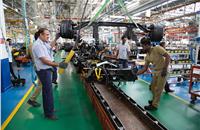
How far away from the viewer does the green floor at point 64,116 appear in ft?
10.5

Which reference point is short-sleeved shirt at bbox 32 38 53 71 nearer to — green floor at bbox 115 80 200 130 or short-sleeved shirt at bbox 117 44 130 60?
green floor at bbox 115 80 200 130

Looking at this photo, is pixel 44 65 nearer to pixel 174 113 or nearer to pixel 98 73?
pixel 98 73

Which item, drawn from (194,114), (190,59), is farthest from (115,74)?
(190,59)

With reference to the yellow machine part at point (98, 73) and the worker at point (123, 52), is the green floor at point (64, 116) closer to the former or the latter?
the yellow machine part at point (98, 73)

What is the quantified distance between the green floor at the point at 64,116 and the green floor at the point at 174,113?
1.31 m

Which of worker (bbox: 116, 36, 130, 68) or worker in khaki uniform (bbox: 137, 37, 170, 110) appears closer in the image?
worker in khaki uniform (bbox: 137, 37, 170, 110)

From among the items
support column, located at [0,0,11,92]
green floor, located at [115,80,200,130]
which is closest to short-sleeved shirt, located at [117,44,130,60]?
green floor, located at [115,80,200,130]

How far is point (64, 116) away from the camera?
11.9 feet

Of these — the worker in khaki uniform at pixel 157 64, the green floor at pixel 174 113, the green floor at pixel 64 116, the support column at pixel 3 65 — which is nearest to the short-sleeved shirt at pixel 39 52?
the green floor at pixel 64 116

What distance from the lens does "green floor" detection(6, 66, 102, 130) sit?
3207 mm

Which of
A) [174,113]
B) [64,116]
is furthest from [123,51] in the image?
[64,116]

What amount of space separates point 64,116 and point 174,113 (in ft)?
7.58

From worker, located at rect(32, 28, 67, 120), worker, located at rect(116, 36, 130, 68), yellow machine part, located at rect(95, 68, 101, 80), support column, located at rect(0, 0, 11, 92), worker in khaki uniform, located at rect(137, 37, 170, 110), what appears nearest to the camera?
worker, located at rect(32, 28, 67, 120)

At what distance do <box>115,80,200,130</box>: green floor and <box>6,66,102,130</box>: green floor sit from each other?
131cm
